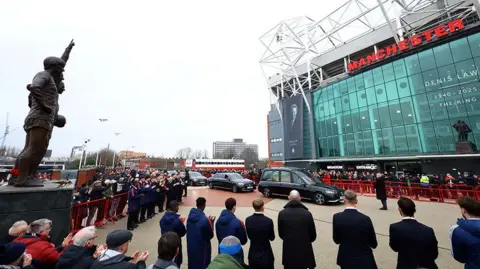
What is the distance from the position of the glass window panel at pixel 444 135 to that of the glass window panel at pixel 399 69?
21.9ft

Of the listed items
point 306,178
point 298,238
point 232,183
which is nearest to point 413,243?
point 298,238

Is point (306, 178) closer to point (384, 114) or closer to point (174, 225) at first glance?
point (174, 225)

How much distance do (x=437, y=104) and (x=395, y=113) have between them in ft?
12.2

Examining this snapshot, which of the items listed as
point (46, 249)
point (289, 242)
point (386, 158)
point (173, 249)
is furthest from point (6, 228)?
point (386, 158)

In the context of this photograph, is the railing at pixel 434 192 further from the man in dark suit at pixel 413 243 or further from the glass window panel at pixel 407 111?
the glass window panel at pixel 407 111

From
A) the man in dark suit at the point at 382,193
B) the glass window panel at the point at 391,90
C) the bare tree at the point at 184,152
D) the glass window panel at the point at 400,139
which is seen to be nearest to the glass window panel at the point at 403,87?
the glass window panel at the point at 391,90

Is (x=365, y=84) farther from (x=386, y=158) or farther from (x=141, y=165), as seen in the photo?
(x=141, y=165)

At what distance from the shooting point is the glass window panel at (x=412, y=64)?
22.6 metres

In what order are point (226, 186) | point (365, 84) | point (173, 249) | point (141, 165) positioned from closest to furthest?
1. point (173, 249)
2. point (226, 186)
3. point (365, 84)
4. point (141, 165)

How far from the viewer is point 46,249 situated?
8.26ft

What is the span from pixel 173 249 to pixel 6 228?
12.5 feet

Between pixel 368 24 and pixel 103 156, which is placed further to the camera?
pixel 103 156

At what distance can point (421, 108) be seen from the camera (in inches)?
866

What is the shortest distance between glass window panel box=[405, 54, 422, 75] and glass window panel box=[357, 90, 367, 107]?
519 centimetres
